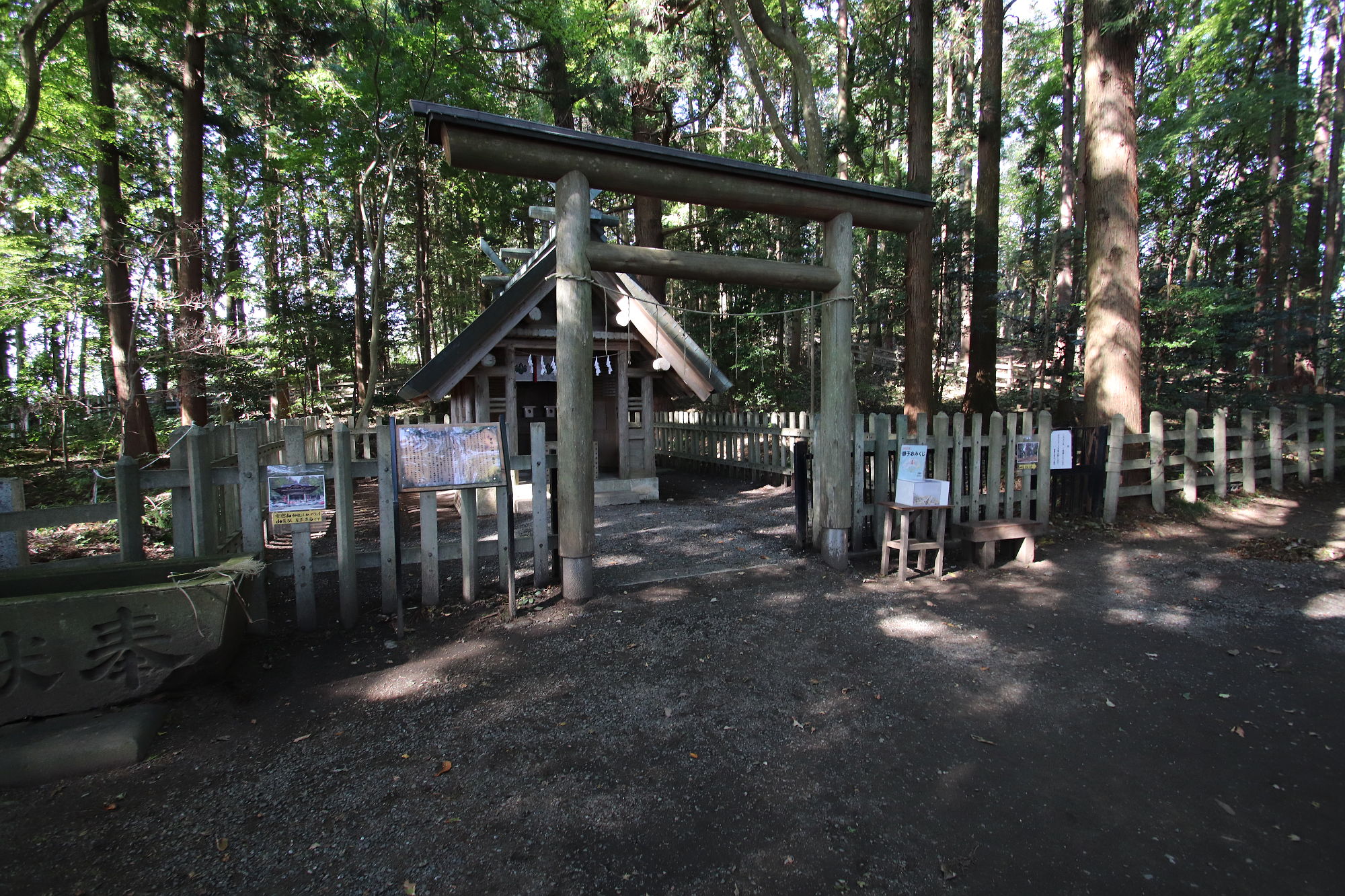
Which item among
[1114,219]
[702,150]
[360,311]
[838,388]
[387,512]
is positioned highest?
[702,150]

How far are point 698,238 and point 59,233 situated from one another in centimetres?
1696

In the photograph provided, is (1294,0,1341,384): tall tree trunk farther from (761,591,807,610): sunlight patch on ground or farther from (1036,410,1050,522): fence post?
(761,591,807,610): sunlight patch on ground

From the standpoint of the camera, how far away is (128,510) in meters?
4.32

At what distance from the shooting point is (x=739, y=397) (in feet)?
60.6

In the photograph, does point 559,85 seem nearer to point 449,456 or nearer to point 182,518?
point 449,456

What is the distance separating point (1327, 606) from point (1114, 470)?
304 cm

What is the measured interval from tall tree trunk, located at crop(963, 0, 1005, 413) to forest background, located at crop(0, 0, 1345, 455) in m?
0.07

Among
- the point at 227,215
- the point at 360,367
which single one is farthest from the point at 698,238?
the point at 227,215

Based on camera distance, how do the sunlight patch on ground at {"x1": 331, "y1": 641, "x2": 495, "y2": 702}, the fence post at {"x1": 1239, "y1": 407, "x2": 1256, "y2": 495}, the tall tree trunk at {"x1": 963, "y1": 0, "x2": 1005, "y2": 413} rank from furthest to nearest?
the tall tree trunk at {"x1": 963, "y1": 0, "x2": 1005, "y2": 413} → the fence post at {"x1": 1239, "y1": 407, "x2": 1256, "y2": 495} → the sunlight patch on ground at {"x1": 331, "y1": 641, "x2": 495, "y2": 702}

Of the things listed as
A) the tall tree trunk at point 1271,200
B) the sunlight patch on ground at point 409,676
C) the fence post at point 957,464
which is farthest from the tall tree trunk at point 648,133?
the tall tree trunk at point 1271,200

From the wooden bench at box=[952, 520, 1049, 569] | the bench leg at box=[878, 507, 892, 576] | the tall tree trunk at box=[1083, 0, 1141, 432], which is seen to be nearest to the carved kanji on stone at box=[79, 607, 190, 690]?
the bench leg at box=[878, 507, 892, 576]

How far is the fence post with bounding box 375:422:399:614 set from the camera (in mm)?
4668

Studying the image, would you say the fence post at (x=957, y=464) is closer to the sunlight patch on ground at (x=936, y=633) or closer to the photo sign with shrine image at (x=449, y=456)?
the sunlight patch on ground at (x=936, y=633)

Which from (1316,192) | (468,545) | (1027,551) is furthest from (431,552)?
(1316,192)
